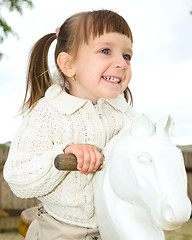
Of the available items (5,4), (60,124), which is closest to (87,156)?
(60,124)

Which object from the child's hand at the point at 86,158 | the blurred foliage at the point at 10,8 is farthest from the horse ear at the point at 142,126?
the blurred foliage at the point at 10,8

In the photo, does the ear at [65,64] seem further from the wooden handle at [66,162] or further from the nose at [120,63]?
the wooden handle at [66,162]

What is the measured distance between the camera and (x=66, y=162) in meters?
0.81

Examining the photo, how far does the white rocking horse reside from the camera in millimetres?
711

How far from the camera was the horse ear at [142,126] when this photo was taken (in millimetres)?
784

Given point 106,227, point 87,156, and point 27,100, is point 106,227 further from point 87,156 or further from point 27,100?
point 27,100

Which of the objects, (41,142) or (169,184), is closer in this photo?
(169,184)

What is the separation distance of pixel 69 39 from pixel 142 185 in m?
0.61

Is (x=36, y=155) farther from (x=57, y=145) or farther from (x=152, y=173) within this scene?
(x=152, y=173)

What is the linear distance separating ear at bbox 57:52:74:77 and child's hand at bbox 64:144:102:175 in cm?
35

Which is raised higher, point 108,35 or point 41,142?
point 108,35

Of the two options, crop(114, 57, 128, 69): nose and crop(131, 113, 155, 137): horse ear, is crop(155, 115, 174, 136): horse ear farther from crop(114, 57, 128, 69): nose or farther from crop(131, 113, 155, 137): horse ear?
crop(114, 57, 128, 69): nose

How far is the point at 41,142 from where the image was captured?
102 cm

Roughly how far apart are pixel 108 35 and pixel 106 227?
552mm
